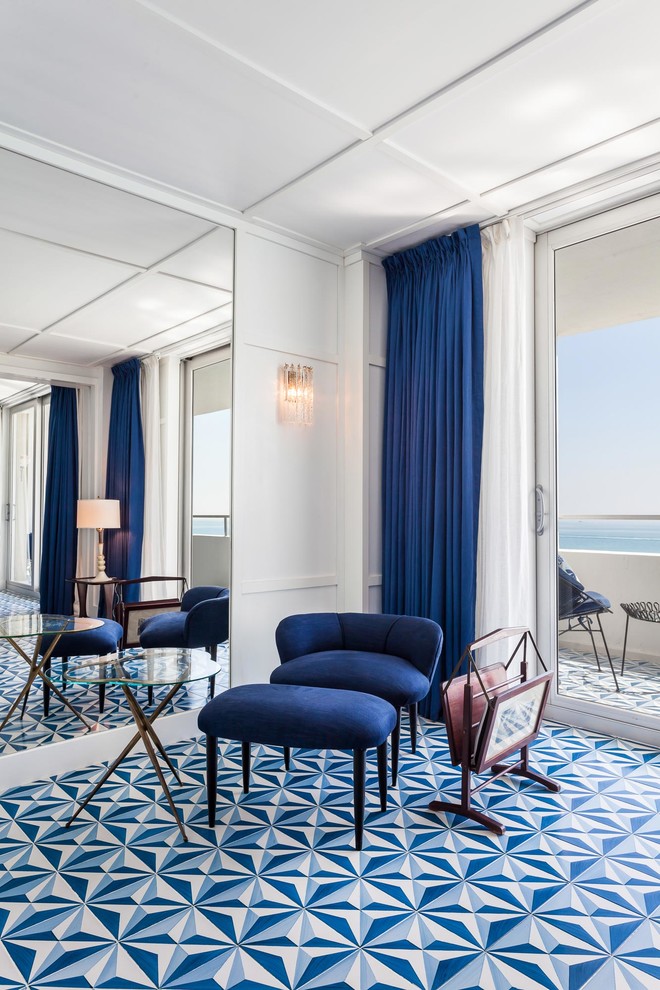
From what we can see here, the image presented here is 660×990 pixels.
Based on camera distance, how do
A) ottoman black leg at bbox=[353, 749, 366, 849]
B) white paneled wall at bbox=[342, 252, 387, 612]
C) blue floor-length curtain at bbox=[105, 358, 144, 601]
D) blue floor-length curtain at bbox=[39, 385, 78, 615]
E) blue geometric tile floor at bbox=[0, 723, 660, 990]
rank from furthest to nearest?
white paneled wall at bbox=[342, 252, 387, 612] → blue floor-length curtain at bbox=[105, 358, 144, 601] → blue floor-length curtain at bbox=[39, 385, 78, 615] → ottoman black leg at bbox=[353, 749, 366, 849] → blue geometric tile floor at bbox=[0, 723, 660, 990]

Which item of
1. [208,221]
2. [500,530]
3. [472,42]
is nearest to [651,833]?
[500,530]

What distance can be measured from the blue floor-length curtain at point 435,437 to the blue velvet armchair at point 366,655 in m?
0.58

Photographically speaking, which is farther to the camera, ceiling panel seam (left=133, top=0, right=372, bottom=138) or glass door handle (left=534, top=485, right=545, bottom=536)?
glass door handle (left=534, top=485, right=545, bottom=536)

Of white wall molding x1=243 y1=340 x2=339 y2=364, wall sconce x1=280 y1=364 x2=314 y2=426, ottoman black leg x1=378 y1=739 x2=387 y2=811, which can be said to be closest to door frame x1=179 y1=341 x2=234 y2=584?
white wall molding x1=243 y1=340 x2=339 y2=364

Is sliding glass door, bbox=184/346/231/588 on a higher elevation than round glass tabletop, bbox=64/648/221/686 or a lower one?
higher

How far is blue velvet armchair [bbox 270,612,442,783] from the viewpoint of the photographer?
2.99 metres

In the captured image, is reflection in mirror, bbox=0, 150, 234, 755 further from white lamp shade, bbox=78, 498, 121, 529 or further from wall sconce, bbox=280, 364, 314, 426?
wall sconce, bbox=280, 364, 314, 426

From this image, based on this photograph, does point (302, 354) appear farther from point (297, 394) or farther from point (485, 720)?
point (485, 720)

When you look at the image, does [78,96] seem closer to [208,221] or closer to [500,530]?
[208,221]

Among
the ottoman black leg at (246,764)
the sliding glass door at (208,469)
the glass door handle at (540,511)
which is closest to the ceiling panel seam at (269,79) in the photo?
the sliding glass door at (208,469)

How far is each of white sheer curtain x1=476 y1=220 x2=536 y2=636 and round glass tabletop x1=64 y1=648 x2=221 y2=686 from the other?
169 cm

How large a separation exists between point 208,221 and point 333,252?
94 centimetres

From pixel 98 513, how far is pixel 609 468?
2663 millimetres

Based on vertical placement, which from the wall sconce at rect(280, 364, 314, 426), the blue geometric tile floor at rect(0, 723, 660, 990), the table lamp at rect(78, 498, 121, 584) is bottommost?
the blue geometric tile floor at rect(0, 723, 660, 990)
